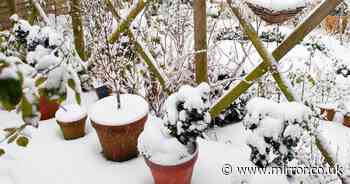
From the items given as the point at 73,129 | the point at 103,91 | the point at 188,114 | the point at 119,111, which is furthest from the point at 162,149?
the point at 103,91

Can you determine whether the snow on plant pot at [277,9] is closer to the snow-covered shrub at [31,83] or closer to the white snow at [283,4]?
the white snow at [283,4]

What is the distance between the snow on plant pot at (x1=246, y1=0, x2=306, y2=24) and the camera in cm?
199

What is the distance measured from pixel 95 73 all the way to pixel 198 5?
1476 millimetres

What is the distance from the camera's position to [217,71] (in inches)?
131

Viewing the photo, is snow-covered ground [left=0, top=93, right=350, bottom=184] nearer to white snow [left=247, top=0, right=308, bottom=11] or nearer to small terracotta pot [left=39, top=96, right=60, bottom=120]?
small terracotta pot [left=39, top=96, right=60, bottom=120]

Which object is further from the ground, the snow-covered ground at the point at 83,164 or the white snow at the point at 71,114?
the white snow at the point at 71,114

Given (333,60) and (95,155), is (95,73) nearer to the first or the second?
(95,155)

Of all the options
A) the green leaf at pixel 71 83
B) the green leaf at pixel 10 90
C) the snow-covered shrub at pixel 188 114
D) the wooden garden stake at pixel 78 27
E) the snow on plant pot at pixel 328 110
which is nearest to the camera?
the green leaf at pixel 10 90

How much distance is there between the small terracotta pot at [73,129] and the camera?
8.73ft

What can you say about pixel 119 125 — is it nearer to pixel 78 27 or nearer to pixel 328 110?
pixel 78 27

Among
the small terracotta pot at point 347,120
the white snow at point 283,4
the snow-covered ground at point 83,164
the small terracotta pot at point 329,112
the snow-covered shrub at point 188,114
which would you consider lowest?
the small terracotta pot at point 347,120

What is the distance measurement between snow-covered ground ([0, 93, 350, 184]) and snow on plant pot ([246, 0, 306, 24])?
920mm

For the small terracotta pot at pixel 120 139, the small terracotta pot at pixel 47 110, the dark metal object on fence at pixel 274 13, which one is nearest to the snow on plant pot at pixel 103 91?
the small terracotta pot at pixel 47 110

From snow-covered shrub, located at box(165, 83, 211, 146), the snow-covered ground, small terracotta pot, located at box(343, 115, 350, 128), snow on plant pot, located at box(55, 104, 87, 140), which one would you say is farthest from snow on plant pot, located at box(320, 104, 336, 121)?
snow on plant pot, located at box(55, 104, 87, 140)
